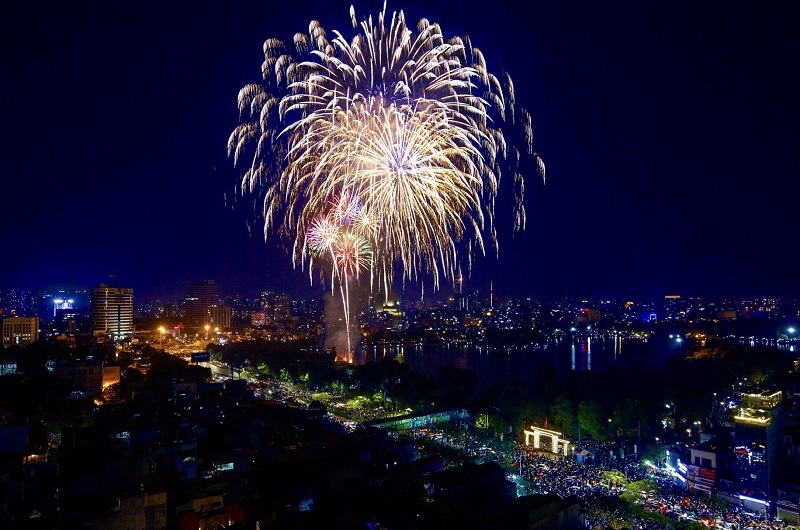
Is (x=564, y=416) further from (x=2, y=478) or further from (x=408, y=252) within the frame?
(x=2, y=478)

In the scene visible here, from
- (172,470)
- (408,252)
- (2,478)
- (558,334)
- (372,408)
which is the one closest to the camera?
(2,478)

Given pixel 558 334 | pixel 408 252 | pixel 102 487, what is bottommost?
pixel 558 334

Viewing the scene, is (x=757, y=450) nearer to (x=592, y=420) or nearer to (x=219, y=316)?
(x=592, y=420)

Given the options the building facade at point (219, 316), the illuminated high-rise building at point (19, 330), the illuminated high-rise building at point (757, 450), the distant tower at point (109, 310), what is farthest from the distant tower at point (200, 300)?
the illuminated high-rise building at point (757, 450)

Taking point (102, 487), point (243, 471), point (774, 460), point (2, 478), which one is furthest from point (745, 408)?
point (2, 478)

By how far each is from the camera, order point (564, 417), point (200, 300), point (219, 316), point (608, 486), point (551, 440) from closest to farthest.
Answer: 1. point (608, 486)
2. point (551, 440)
3. point (564, 417)
4. point (219, 316)
5. point (200, 300)

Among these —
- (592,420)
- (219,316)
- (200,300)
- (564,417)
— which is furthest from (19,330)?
(592,420)
